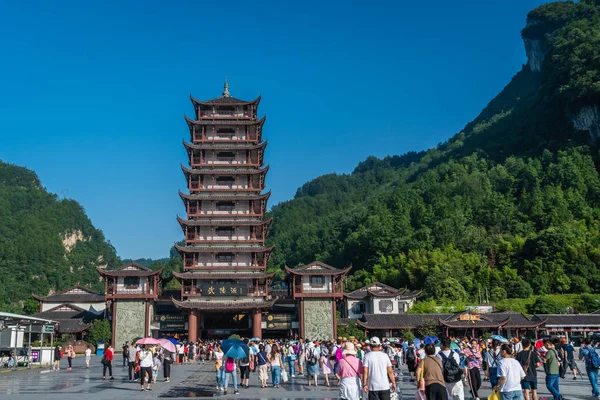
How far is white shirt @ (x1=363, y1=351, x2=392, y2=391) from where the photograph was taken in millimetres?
9562

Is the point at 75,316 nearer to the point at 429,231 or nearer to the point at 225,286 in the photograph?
the point at 225,286

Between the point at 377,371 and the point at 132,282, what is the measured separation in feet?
129

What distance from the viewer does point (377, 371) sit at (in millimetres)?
9609

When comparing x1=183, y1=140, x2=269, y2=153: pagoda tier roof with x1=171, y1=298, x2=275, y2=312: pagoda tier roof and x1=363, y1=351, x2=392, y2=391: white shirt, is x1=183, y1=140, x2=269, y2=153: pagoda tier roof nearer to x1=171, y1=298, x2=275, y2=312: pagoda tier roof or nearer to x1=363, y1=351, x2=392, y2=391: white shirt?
x1=171, y1=298, x2=275, y2=312: pagoda tier roof

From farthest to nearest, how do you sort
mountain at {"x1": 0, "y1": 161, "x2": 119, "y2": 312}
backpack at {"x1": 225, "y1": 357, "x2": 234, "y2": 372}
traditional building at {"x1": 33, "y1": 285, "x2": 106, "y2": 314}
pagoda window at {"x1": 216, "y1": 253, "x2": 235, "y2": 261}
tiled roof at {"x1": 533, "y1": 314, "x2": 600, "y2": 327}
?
1. mountain at {"x1": 0, "y1": 161, "x2": 119, "y2": 312}
2. traditional building at {"x1": 33, "y1": 285, "x2": 106, "y2": 314}
3. tiled roof at {"x1": 533, "y1": 314, "x2": 600, "y2": 327}
4. pagoda window at {"x1": 216, "y1": 253, "x2": 235, "y2": 261}
5. backpack at {"x1": 225, "y1": 357, "x2": 234, "y2": 372}

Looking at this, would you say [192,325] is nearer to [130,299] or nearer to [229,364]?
[130,299]

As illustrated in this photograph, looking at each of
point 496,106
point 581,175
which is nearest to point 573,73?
point 581,175

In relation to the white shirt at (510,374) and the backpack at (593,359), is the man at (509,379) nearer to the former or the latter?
the white shirt at (510,374)

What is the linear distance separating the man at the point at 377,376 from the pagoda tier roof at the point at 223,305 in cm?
3659

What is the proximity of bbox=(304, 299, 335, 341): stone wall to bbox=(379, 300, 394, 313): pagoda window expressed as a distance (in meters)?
14.1

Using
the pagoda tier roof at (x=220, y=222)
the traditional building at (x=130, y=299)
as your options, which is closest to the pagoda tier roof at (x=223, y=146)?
the pagoda tier roof at (x=220, y=222)

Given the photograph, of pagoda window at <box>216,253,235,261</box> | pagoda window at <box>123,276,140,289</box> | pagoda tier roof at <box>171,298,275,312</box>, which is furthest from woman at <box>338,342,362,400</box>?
pagoda window at <box>216,253,235,261</box>

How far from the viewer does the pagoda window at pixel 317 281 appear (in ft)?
154

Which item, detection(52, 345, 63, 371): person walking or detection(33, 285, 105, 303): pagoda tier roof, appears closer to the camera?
detection(52, 345, 63, 371): person walking
